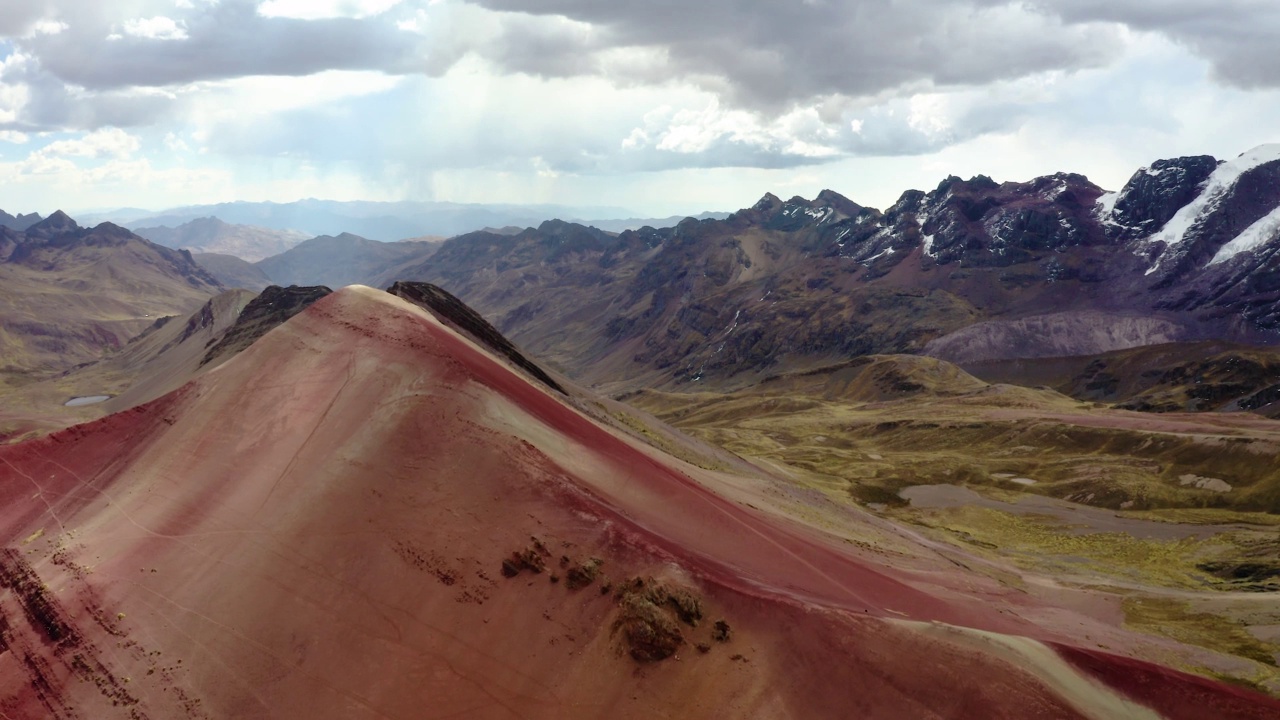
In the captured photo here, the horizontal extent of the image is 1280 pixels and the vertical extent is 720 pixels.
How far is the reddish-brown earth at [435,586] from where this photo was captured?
37031 millimetres

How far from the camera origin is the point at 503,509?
46.0 meters

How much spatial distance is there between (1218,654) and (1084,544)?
5422 cm

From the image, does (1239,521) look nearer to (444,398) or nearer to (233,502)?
(444,398)

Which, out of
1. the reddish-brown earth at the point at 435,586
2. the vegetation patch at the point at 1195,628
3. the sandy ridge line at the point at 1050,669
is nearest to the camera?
the sandy ridge line at the point at 1050,669

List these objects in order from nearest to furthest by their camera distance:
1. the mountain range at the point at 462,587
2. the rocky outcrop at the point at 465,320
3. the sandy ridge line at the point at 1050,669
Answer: the sandy ridge line at the point at 1050,669
the mountain range at the point at 462,587
the rocky outcrop at the point at 465,320

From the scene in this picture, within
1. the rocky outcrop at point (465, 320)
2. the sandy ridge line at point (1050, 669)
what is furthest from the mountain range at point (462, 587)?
the rocky outcrop at point (465, 320)

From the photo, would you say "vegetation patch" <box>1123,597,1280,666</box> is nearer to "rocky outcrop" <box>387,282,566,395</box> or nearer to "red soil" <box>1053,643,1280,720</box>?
"red soil" <box>1053,643,1280,720</box>

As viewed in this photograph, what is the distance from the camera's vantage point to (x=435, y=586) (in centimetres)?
4206

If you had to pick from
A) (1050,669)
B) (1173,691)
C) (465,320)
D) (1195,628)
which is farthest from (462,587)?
(1195,628)

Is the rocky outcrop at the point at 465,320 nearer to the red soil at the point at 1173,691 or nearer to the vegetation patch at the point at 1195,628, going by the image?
the vegetation patch at the point at 1195,628

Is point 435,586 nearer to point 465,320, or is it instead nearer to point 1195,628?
point 465,320

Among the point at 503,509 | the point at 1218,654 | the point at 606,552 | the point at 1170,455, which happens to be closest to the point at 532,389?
the point at 503,509

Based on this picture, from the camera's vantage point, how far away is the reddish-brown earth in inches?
1458

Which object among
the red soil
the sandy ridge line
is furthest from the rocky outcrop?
the red soil
